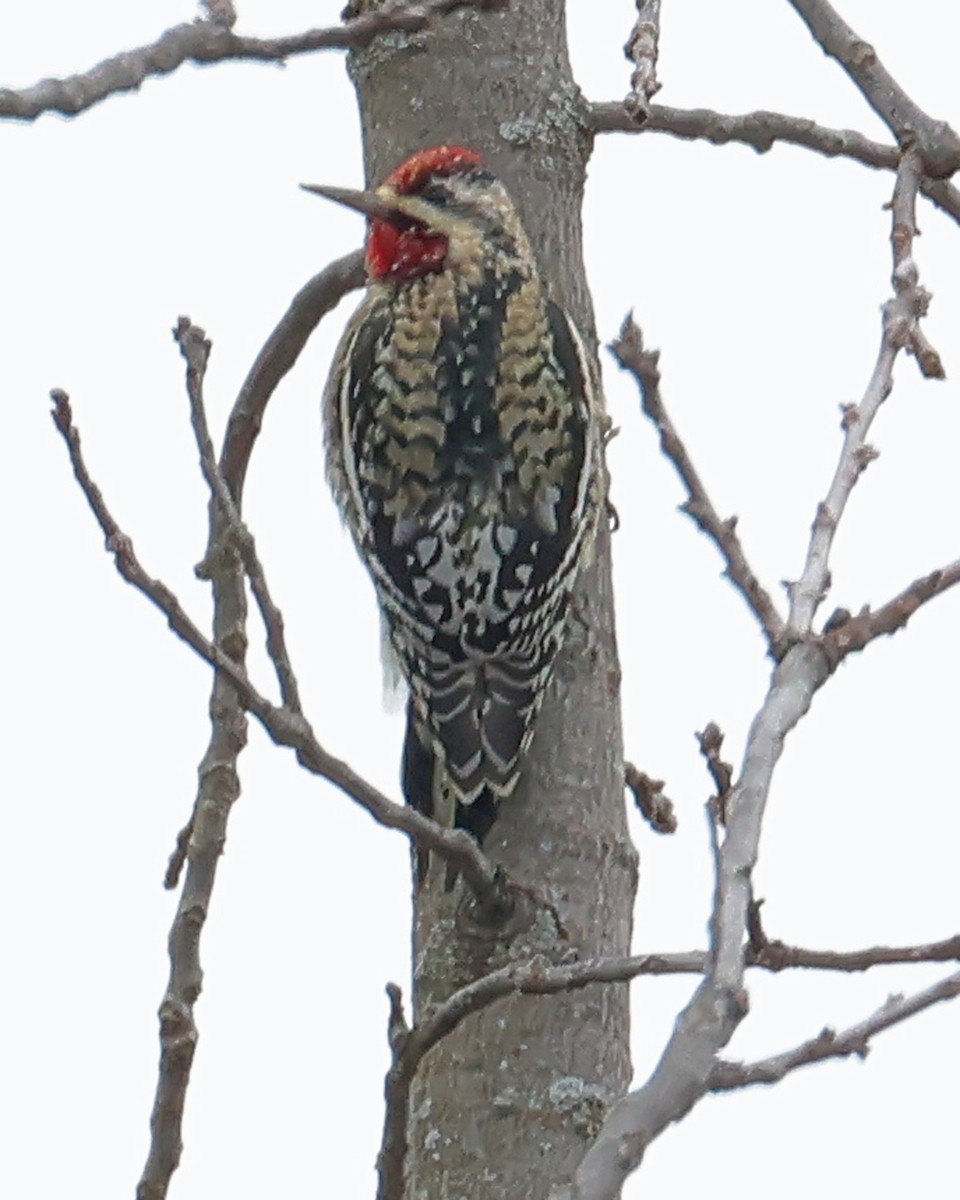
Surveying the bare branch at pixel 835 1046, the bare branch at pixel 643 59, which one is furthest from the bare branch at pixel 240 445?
the bare branch at pixel 835 1046

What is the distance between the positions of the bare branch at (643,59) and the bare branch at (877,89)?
23 cm

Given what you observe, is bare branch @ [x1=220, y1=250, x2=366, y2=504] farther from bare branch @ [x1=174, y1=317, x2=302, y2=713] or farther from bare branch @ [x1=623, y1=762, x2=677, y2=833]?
bare branch @ [x1=174, y1=317, x2=302, y2=713]

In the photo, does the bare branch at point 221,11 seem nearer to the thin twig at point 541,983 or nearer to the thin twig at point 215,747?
the thin twig at point 215,747

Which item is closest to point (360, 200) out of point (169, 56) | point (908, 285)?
point (169, 56)

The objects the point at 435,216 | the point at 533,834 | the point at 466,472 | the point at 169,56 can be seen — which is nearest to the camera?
the point at 169,56

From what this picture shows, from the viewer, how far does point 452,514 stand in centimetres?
403

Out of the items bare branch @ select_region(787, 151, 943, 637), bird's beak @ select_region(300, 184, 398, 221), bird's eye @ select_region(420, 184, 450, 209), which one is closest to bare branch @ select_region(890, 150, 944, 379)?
bare branch @ select_region(787, 151, 943, 637)

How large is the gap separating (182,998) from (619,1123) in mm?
1537

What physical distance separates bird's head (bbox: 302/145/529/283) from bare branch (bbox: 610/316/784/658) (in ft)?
4.75

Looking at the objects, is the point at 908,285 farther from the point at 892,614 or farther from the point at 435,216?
the point at 435,216

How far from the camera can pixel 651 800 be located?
3.82 metres

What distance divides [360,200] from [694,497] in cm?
185

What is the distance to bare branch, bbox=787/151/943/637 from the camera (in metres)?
2.47

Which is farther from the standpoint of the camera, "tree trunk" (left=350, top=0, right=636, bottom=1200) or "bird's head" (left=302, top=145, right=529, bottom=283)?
"bird's head" (left=302, top=145, right=529, bottom=283)
